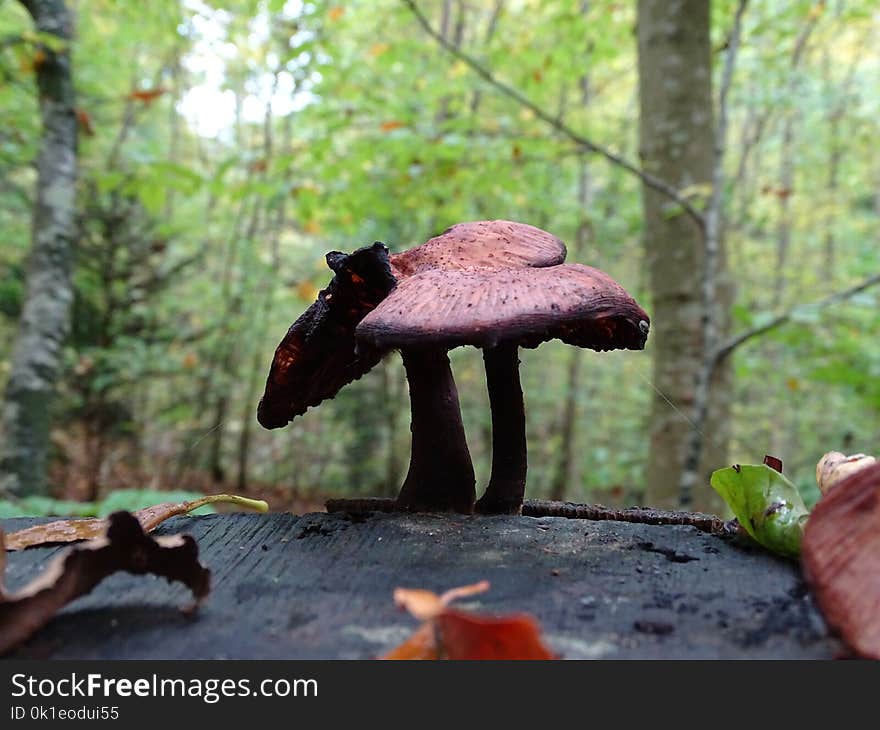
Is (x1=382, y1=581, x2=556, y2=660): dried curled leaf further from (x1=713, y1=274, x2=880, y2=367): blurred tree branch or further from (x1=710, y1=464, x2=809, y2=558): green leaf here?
(x1=713, y1=274, x2=880, y2=367): blurred tree branch

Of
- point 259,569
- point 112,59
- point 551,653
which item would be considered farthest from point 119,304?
point 551,653

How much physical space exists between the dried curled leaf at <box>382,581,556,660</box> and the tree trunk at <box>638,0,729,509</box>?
3532 millimetres

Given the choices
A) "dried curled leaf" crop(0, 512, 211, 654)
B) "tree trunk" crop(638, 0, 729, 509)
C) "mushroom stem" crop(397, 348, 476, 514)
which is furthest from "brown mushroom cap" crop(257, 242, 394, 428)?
"tree trunk" crop(638, 0, 729, 509)

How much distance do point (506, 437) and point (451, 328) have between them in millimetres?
637

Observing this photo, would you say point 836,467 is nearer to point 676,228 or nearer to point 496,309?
point 496,309

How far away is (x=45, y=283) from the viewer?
16.5ft

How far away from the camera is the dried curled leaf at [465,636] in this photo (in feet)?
2.81

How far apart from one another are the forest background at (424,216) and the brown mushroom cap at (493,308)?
63.8 inches

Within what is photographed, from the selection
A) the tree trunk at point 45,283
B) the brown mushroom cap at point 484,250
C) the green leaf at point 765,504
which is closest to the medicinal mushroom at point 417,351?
the brown mushroom cap at point 484,250

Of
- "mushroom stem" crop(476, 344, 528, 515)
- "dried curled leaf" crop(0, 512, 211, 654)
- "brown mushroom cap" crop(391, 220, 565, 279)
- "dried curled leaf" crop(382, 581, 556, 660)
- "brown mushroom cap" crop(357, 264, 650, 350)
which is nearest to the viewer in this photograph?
"dried curled leaf" crop(382, 581, 556, 660)

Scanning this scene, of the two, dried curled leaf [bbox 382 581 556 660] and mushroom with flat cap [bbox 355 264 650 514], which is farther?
mushroom with flat cap [bbox 355 264 650 514]

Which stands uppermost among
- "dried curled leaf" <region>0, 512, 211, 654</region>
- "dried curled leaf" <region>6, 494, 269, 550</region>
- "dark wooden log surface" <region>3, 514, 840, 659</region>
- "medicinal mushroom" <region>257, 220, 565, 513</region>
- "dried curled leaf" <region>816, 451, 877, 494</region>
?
"medicinal mushroom" <region>257, 220, 565, 513</region>

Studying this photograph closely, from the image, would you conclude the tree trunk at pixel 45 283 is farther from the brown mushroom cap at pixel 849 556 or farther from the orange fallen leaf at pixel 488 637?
the brown mushroom cap at pixel 849 556

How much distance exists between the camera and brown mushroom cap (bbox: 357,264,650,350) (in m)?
1.21
